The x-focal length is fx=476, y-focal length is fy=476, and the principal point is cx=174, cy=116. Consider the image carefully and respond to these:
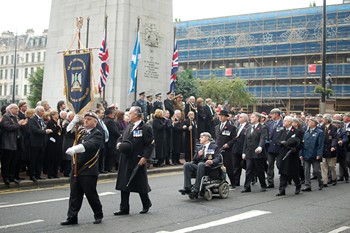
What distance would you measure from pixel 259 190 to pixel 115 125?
4923 millimetres

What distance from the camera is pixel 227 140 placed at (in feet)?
41.6

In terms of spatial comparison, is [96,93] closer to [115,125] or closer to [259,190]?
[115,125]

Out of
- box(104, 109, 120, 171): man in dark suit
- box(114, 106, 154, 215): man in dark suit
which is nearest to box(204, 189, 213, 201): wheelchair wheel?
box(114, 106, 154, 215): man in dark suit

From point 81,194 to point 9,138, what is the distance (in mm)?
4520

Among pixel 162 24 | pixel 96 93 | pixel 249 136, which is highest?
pixel 162 24

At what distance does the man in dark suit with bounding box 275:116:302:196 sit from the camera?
1188 cm

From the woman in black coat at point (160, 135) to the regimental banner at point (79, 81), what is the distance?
473cm

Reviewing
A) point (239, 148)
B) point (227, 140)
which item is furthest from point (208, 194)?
point (239, 148)

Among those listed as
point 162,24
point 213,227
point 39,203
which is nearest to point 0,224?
point 39,203

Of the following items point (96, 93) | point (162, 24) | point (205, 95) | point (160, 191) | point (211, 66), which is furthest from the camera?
point (211, 66)

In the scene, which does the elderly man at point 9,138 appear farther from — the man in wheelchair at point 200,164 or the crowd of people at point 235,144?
the man in wheelchair at point 200,164

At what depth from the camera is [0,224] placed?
7.92 m

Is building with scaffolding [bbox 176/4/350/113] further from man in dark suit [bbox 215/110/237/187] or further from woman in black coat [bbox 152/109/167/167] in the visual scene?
man in dark suit [bbox 215/110/237/187]

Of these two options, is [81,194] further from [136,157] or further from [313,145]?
[313,145]
